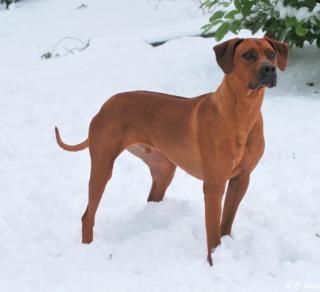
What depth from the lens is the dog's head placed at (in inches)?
129

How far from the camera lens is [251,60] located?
11.0ft

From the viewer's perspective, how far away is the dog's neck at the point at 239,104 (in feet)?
11.3

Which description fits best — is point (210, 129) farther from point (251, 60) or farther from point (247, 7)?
point (247, 7)

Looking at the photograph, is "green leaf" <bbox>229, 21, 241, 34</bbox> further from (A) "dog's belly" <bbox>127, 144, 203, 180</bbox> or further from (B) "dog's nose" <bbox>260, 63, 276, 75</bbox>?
(B) "dog's nose" <bbox>260, 63, 276, 75</bbox>

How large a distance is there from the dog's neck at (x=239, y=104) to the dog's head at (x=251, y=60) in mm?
69

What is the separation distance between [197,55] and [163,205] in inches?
183

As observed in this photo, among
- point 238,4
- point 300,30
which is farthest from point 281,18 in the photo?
point 238,4

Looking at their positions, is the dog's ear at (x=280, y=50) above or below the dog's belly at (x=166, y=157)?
above

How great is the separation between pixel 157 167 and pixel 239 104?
1240mm

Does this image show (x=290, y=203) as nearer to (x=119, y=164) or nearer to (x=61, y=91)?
(x=119, y=164)

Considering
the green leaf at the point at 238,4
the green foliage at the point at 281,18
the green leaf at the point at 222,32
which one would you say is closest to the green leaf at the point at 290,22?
the green foliage at the point at 281,18

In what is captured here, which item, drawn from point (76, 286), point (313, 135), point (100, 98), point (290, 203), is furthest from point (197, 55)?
point (76, 286)

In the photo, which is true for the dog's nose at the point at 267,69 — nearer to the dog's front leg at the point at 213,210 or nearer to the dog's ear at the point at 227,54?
the dog's ear at the point at 227,54

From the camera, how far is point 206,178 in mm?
3629
